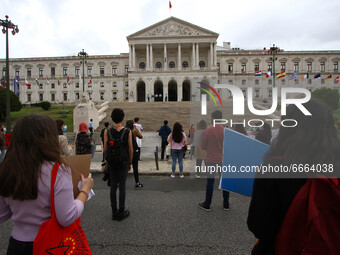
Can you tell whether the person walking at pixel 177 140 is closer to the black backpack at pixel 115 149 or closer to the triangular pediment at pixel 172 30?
the black backpack at pixel 115 149

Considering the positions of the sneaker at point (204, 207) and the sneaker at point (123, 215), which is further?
the sneaker at point (204, 207)

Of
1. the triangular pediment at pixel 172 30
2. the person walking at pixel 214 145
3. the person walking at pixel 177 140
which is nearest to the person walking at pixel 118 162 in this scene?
the person walking at pixel 214 145

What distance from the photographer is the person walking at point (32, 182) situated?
4.88ft

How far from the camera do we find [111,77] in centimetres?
5938

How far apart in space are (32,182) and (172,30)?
54.5 metres

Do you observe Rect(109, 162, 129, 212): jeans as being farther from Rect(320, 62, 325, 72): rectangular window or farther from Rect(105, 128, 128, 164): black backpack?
Rect(320, 62, 325, 72): rectangular window

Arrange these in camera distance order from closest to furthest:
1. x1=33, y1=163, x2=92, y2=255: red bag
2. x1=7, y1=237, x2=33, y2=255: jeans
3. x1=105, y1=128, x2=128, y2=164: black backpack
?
x1=33, y1=163, x2=92, y2=255: red bag
x1=7, y1=237, x2=33, y2=255: jeans
x1=105, y1=128, x2=128, y2=164: black backpack

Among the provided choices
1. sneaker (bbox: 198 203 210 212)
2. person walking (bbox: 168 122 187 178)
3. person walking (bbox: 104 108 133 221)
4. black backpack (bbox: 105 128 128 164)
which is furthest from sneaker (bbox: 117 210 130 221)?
person walking (bbox: 168 122 187 178)

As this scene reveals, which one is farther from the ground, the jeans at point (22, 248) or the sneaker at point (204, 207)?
the jeans at point (22, 248)

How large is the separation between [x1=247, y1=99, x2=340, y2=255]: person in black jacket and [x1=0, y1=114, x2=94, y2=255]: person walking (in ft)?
4.01

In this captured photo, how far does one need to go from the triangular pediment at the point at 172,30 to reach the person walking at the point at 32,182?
53.5m

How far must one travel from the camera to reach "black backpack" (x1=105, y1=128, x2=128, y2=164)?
3.86m

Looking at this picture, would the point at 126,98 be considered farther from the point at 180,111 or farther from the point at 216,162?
the point at 216,162

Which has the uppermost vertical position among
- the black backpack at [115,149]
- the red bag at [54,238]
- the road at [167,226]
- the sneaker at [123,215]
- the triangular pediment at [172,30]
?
the triangular pediment at [172,30]
